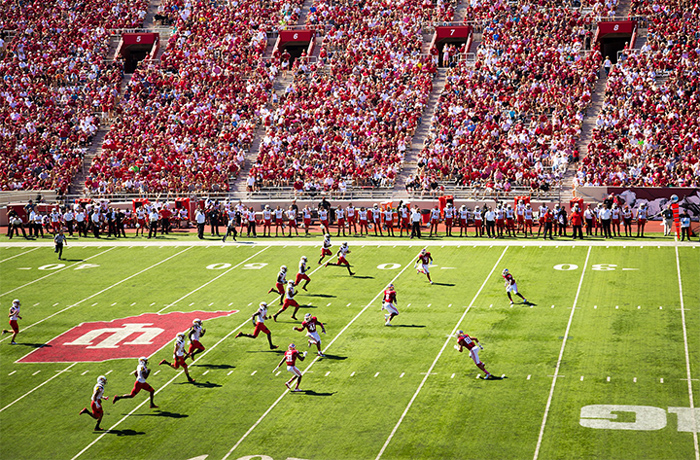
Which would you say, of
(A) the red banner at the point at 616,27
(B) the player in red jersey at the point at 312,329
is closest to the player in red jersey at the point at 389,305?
(B) the player in red jersey at the point at 312,329

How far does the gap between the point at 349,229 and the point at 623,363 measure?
15570mm

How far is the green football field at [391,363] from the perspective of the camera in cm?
1581

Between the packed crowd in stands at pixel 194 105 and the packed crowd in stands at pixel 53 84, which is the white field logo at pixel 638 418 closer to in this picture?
the packed crowd in stands at pixel 194 105

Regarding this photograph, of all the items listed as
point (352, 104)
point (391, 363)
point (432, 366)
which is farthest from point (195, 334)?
point (352, 104)

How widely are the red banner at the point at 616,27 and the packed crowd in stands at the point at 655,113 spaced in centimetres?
117

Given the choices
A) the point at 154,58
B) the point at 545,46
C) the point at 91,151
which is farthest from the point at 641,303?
the point at 154,58

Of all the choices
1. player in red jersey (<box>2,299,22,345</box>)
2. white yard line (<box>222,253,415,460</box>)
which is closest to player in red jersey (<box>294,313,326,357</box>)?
white yard line (<box>222,253,415,460</box>)

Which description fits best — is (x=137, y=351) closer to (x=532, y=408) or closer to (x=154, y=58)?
(x=532, y=408)

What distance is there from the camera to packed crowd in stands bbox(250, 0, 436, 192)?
38219mm

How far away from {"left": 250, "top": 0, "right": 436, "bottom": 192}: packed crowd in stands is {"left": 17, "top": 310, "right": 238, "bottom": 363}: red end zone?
47.0 feet

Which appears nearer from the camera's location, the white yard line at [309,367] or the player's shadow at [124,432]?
the white yard line at [309,367]

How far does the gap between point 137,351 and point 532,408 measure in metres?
9.46

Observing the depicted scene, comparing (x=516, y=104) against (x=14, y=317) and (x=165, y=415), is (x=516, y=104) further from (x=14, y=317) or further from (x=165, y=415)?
(x=165, y=415)

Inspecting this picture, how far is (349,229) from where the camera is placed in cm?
3309
